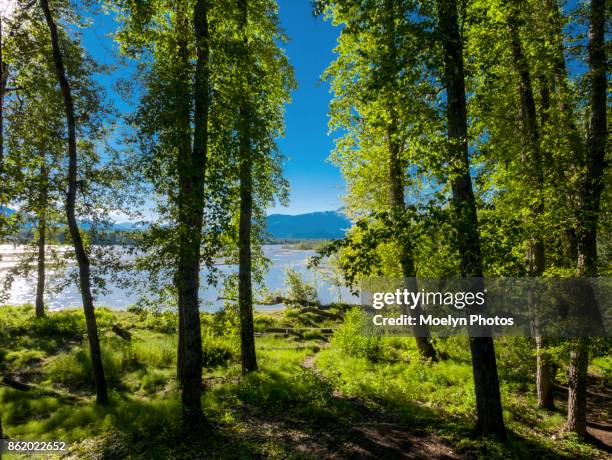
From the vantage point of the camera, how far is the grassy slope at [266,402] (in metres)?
8.28

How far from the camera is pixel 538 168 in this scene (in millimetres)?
9148

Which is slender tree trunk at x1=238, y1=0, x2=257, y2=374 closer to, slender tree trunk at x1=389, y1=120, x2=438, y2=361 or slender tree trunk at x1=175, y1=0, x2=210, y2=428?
slender tree trunk at x1=175, y1=0, x2=210, y2=428

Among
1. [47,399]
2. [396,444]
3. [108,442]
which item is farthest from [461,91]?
[47,399]

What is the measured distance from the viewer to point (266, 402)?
11.1 metres

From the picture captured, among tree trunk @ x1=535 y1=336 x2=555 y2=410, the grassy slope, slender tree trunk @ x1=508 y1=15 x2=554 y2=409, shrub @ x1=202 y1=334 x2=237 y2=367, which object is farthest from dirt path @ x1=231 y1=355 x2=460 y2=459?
shrub @ x1=202 y1=334 x2=237 y2=367

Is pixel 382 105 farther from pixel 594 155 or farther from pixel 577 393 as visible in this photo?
pixel 577 393

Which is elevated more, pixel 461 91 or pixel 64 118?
pixel 64 118

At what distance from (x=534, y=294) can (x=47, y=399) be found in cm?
1615

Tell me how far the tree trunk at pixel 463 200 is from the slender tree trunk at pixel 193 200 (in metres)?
5.55

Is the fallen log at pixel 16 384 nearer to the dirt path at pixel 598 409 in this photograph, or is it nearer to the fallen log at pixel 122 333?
the fallen log at pixel 122 333

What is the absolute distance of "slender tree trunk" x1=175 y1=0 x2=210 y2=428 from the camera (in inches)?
314

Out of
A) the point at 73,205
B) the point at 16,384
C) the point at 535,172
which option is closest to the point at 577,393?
the point at 535,172

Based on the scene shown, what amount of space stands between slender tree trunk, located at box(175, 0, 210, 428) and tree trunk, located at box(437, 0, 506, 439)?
5.55 m

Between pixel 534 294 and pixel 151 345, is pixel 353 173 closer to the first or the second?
pixel 534 294
